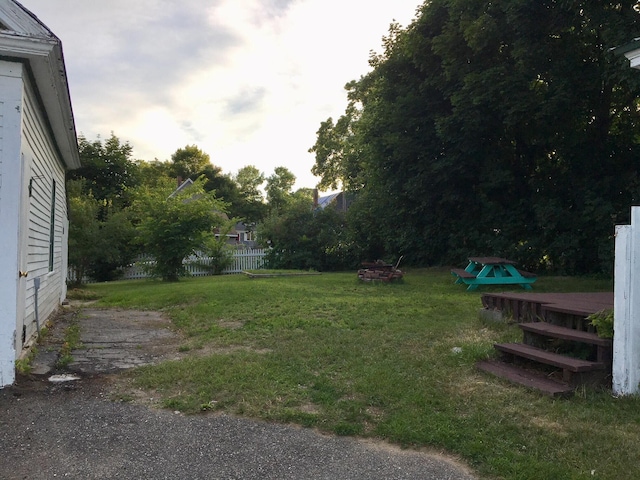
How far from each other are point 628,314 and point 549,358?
0.78 m

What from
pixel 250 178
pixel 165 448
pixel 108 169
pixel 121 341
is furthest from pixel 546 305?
pixel 250 178

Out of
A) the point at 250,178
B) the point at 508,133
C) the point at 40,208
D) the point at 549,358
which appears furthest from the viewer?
the point at 250,178

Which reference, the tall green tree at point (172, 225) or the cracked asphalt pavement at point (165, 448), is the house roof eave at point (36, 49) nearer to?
the cracked asphalt pavement at point (165, 448)

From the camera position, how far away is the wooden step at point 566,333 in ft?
14.4

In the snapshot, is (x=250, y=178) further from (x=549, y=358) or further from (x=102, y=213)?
(x=549, y=358)

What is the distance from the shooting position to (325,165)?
44.8 meters

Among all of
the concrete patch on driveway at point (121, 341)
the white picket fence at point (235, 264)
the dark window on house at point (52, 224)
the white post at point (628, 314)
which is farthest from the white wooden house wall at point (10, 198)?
the white picket fence at point (235, 264)

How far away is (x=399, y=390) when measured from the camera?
441cm

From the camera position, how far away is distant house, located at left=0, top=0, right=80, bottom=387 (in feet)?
15.3

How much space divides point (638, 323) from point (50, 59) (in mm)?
Result: 6032

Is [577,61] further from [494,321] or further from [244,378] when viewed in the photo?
[244,378]

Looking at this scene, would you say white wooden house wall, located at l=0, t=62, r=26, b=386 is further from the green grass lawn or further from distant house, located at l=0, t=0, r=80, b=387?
the green grass lawn

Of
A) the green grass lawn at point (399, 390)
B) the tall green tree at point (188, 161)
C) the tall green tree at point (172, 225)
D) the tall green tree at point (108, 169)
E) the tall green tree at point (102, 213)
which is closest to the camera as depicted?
the green grass lawn at point (399, 390)

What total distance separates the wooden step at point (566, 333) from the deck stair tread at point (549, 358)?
0.18 m
